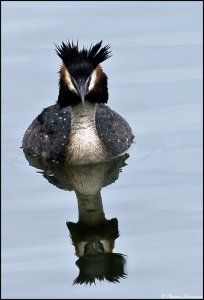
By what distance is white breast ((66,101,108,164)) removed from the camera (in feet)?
62.3

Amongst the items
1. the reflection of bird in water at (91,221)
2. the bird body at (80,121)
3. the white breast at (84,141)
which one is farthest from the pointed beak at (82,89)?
the reflection of bird in water at (91,221)

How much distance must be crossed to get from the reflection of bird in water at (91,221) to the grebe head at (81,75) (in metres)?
0.99

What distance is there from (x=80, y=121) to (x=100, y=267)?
3.27m

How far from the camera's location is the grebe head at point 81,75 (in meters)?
18.4

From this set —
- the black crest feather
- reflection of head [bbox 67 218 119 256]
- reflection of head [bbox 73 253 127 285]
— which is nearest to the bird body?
the black crest feather

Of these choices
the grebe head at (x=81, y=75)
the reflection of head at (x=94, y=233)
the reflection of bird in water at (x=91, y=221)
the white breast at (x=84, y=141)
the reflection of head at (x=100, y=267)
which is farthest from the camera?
the white breast at (x=84, y=141)

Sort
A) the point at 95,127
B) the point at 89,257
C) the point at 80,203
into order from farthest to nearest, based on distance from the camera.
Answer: the point at 95,127, the point at 80,203, the point at 89,257

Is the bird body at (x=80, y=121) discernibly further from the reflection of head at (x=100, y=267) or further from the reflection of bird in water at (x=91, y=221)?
the reflection of head at (x=100, y=267)

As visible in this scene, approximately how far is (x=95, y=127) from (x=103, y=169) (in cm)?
65

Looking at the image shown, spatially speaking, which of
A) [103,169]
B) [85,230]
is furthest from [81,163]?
[85,230]

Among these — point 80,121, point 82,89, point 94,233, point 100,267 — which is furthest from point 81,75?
point 100,267

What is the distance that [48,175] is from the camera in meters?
19.0

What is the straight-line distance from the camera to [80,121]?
19.0 m

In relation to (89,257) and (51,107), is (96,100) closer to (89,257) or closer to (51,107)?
(51,107)
